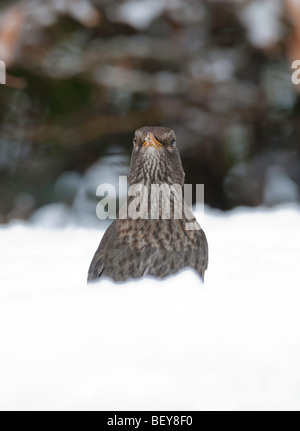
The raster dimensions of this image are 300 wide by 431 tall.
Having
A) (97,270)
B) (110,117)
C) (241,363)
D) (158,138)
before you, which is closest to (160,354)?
(241,363)

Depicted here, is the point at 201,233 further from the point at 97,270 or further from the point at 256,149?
the point at 256,149

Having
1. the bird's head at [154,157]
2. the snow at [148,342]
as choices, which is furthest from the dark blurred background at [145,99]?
the snow at [148,342]

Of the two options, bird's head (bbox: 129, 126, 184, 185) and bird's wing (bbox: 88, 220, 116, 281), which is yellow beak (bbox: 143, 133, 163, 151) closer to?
bird's head (bbox: 129, 126, 184, 185)

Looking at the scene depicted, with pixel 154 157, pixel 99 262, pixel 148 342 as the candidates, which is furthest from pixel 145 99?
pixel 148 342

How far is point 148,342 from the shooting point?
144 cm

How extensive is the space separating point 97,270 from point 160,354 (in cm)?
70

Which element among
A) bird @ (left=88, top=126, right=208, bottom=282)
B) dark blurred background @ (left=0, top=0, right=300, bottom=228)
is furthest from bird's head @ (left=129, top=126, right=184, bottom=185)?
dark blurred background @ (left=0, top=0, right=300, bottom=228)

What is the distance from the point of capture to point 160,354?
139 cm

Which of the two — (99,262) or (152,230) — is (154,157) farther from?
(99,262)

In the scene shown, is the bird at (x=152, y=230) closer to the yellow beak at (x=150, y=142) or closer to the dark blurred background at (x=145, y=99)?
the yellow beak at (x=150, y=142)

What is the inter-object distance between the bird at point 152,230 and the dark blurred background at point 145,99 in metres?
2.05

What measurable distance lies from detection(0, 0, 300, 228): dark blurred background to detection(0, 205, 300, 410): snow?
2294 mm

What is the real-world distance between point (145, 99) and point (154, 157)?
2.34 m

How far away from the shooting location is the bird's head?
6.99 ft
